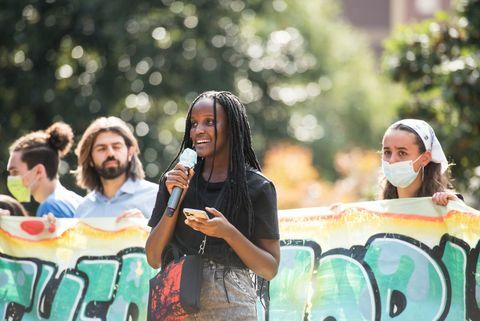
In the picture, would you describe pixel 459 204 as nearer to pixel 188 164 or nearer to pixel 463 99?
pixel 188 164

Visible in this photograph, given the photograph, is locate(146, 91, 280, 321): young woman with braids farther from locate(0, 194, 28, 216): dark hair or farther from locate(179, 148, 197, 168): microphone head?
locate(0, 194, 28, 216): dark hair

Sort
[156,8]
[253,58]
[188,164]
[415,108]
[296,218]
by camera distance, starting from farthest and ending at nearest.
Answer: [253,58], [156,8], [415,108], [296,218], [188,164]

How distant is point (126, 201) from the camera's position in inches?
285

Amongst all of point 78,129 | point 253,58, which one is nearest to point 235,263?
point 78,129

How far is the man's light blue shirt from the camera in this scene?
23.6ft

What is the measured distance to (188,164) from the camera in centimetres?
457

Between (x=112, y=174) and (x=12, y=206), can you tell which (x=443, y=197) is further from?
(x=12, y=206)

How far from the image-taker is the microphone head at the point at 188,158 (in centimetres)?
457

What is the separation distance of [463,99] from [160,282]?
7.26 m

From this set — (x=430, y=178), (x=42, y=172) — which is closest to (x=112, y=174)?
(x=42, y=172)

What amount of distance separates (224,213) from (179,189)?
10.7 inches

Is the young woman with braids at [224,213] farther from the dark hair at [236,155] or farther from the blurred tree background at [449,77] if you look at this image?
the blurred tree background at [449,77]

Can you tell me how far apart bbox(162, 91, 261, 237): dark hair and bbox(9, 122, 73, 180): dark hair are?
290 centimetres

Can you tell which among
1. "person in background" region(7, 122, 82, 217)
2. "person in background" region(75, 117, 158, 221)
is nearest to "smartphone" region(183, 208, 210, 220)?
"person in background" region(75, 117, 158, 221)
